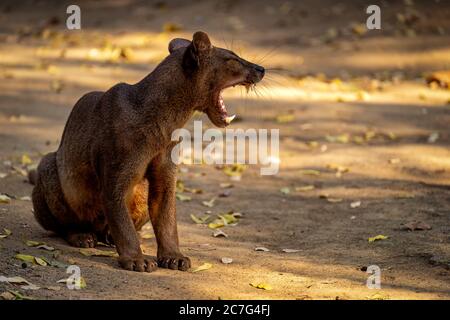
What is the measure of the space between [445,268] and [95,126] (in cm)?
263

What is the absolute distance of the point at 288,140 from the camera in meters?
10.6

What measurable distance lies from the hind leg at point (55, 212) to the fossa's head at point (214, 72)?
4.47ft

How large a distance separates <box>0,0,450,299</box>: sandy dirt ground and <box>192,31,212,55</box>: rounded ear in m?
1.50

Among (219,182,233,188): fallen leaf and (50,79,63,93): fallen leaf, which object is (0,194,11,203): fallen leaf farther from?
(50,79,63,93): fallen leaf

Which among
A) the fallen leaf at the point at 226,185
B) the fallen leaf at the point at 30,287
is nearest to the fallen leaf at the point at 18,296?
the fallen leaf at the point at 30,287

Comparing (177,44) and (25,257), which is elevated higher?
(177,44)

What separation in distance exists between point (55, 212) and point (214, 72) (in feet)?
5.55

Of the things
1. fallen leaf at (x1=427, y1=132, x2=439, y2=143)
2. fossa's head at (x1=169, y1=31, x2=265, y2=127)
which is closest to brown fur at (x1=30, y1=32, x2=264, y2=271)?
fossa's head at (x1=169, y1=31, x2=265, y2=127)

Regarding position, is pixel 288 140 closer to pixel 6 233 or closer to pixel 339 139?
pixel 339 139

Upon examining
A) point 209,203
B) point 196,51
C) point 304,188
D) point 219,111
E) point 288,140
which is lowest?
point 209,203

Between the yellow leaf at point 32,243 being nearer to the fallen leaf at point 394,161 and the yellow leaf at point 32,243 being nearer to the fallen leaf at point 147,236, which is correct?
the fallen leaf at point 147,236

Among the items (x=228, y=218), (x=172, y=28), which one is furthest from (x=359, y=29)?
(x=228, y=218)

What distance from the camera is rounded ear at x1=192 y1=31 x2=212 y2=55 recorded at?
578 centimetres
